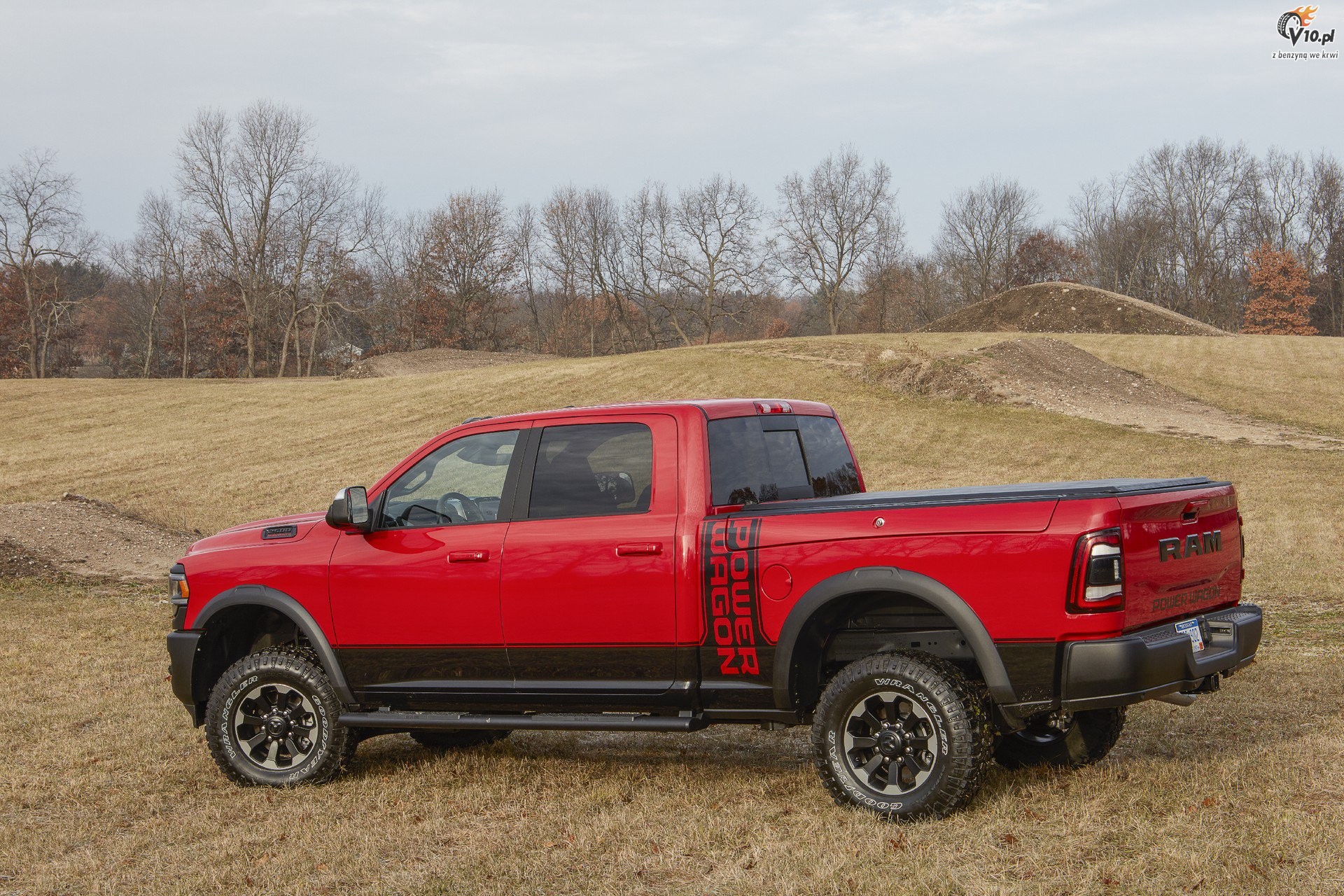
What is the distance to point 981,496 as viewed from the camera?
5.06 meters

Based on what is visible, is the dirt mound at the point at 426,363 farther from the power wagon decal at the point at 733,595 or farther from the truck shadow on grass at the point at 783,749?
the power wagon decal at the point at 733,595

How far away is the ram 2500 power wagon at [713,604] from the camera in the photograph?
4805 millimetres

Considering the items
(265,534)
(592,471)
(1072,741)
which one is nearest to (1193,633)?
(1072,741)

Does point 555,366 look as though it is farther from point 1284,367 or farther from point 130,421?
point 1284,367

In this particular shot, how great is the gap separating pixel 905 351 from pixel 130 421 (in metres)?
22.3

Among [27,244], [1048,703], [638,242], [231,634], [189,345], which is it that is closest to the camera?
[1048,703]

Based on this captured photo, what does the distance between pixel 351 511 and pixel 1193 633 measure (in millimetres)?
4186

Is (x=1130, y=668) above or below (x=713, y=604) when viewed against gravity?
below

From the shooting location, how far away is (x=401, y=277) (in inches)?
2731

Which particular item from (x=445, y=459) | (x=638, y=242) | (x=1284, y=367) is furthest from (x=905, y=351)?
(x=638, y=242)

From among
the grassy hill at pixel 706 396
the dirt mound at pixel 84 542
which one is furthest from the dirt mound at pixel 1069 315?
the dirt mound at pixel 84 542

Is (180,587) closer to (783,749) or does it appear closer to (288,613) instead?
(288,613)

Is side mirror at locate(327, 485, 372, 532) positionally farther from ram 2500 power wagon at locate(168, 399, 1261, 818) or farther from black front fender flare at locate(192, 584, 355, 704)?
black front fender flare at locate(192, 584, 355, 704)

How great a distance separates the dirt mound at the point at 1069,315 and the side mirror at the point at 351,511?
4578cm
